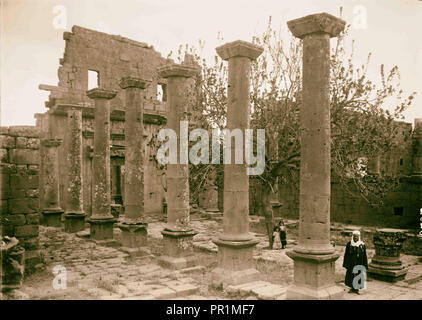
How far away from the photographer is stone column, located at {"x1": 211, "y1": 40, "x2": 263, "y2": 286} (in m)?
8.06

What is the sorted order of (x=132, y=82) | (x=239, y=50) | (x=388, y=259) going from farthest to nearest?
1. (x=132, y=82)
2. (x=388, y=259)
3. (x=239, y=50)

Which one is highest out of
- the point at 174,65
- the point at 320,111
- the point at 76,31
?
the point at 76,31

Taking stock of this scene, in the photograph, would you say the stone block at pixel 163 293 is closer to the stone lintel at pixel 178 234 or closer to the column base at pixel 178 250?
the column base at pixel 178 250

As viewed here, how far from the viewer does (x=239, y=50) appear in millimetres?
8242

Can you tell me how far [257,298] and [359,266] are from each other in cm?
236

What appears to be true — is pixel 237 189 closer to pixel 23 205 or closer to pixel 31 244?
pixel 23 205

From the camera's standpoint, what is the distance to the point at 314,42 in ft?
22.5

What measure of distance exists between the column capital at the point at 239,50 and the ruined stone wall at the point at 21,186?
4.80 meters

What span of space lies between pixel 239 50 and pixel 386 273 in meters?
6.19

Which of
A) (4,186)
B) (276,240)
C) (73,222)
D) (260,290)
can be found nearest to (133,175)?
(4,186)

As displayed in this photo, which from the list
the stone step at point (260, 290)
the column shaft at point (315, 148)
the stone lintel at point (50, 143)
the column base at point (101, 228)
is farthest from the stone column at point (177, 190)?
the stone lintel at point (50, 143)
